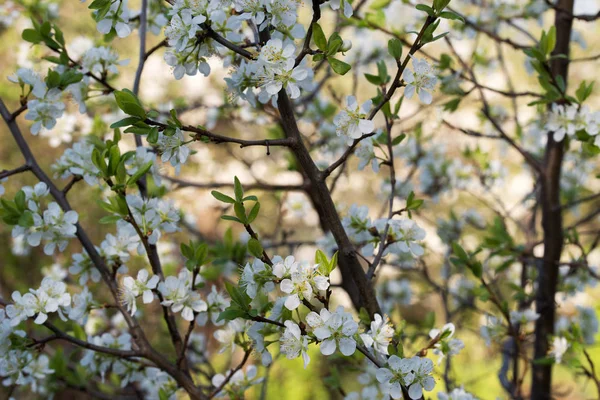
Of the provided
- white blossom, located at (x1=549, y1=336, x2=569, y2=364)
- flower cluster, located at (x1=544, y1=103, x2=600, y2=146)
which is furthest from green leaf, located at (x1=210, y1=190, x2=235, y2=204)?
white blossom, located at (x1=549, y1=336, x2=569, y2=364)

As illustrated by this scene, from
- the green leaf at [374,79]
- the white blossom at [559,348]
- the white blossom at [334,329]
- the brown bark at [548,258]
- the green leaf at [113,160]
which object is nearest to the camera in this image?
the white blossom at [334,329]

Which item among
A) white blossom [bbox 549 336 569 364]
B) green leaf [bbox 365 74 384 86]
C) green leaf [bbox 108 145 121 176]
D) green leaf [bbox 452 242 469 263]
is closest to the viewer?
green leaf [bbox 108 145 121 176]

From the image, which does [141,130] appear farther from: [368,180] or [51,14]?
[368,180]

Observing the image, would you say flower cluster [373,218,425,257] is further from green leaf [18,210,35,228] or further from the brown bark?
the brown bark

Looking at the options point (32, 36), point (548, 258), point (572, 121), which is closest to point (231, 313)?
point (32, 36)

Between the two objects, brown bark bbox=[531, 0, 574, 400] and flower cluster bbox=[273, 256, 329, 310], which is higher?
brown bark bbox=[531, 0, 574, 400]

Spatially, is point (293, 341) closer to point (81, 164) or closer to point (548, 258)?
point (81, 164)

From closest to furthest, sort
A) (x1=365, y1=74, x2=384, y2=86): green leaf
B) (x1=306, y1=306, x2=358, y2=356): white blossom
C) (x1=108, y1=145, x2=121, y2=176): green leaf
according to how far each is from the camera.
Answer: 1. (x1=306, y1=306, x2=358, y2=356): white blossom
2. (x1=108, y1=145, x2=121, y2=176): green leaf
3. (x1=365, y1=74, x2=384, y2=86): green leaf

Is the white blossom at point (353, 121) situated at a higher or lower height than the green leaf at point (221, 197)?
higher

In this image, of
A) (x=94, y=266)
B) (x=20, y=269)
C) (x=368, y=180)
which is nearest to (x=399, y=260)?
(x=94, y=266)

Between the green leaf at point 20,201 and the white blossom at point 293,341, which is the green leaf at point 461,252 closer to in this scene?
the white blossom at point 293,341

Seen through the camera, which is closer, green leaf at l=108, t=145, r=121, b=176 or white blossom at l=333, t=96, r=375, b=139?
white blossom at l=333, t=96, r=375, b=139

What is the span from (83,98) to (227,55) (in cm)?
38

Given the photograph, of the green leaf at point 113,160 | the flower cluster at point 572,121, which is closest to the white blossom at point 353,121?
the green leaf at point 113,160
